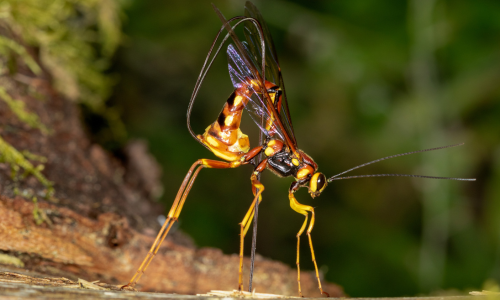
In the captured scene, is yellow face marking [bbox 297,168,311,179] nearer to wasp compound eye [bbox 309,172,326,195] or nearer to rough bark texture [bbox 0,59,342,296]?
wasp compound eye [bbox 309,172,326,195]

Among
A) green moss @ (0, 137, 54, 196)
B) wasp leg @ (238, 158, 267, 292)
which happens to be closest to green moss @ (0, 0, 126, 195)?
green moss @ (0, 137, 54, 196)

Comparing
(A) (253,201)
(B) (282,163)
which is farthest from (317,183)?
(A) (253,201)

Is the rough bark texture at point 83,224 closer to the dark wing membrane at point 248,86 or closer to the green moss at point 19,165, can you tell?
the green moss at point 19,165

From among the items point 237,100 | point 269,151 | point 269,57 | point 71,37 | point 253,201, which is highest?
point 71,37

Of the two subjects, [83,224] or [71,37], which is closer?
[83,224]

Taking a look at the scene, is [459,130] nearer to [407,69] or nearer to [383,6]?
[407,69]

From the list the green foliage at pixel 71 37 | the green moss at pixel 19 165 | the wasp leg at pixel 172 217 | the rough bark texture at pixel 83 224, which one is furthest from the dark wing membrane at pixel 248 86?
the green foliage at pixel 71 37

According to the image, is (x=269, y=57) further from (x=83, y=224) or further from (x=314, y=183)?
(x=83, y=224)
